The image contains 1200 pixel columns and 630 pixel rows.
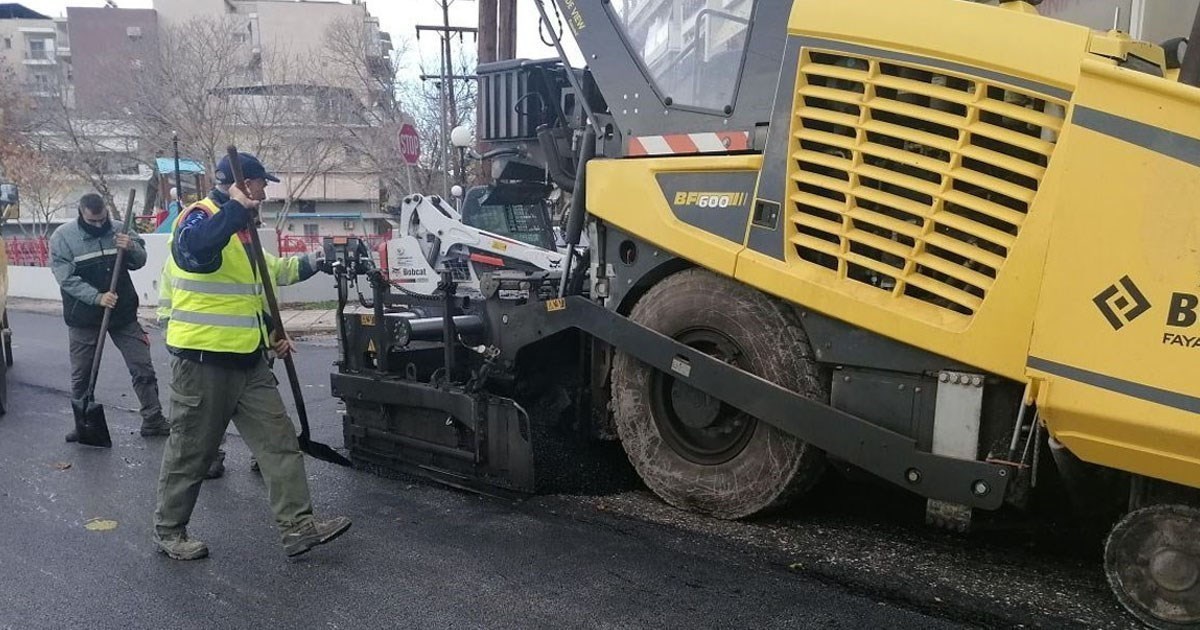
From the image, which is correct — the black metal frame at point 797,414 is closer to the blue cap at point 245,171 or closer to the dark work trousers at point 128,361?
the blue cap at point 245,171

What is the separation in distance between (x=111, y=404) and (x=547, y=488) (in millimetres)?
4614

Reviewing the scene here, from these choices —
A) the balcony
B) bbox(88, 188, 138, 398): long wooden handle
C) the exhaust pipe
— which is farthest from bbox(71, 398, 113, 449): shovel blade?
the balcony

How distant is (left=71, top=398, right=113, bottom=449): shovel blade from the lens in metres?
5.66

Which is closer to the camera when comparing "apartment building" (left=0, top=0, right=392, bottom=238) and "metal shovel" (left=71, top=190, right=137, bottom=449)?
"metal shovel" (left=71, top=190, right=137, bottom=449)

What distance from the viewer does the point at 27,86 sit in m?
28.3

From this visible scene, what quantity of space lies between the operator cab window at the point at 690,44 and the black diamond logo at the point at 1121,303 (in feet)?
5.44

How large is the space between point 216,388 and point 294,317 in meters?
10.4

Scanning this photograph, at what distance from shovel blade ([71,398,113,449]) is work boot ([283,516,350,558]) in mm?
2659

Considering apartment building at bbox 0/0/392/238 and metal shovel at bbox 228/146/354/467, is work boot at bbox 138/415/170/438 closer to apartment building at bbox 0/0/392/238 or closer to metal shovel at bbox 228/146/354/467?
metal shovel at bbox 228/146/354/467

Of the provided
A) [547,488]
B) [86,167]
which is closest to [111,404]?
[547,488]

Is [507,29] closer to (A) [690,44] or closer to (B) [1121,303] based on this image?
(A) [690,44]

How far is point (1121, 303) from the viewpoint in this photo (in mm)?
2719

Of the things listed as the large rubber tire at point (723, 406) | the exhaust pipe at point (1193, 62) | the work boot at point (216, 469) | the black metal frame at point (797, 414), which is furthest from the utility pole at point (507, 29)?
the exhaust pipe at point (1193, 62)

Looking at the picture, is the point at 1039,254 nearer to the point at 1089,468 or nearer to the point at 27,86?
the point at 1089,468
